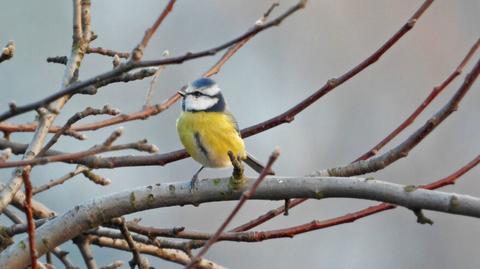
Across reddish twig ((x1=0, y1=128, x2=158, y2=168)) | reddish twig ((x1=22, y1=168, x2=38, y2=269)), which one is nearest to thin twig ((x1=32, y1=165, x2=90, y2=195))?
reddish twig ((x1=22, y1=168, x2=38, y2=269))

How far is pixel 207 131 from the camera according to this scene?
8.16ft

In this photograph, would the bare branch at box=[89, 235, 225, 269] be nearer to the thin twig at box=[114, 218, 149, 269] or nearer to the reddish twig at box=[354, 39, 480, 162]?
the thin twig at box=[114, 218, 149, 269]

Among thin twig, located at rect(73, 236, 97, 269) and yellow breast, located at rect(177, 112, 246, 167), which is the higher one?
yellow breast, located at rect(177, 112, 246, 167)

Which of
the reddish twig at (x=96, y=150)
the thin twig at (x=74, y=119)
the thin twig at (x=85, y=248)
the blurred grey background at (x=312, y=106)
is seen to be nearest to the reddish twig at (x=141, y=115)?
the thin twig at (x=74, y=119)

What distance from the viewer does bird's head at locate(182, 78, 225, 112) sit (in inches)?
99.1

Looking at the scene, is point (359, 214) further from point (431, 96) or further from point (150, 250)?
point (150, 250)

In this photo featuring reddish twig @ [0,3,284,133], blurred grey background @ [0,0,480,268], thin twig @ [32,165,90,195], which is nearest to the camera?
reddish twig @ [0,3,284,133]

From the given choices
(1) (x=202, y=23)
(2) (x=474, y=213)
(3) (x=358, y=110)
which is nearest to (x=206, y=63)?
(1) (x=202, y=23)

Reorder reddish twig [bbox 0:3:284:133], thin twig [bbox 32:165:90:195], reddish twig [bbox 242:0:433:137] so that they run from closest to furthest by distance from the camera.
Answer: reddish twig [bbox 0:3:284:133]
reddish twig [bbox 242:0:433:137]
thin twig [bbox 32:165:90:195]

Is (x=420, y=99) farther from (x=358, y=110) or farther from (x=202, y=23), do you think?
(x=202, y=23)

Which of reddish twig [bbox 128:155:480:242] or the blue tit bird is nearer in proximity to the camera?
reddish twig [bbox 128:155:480:242]

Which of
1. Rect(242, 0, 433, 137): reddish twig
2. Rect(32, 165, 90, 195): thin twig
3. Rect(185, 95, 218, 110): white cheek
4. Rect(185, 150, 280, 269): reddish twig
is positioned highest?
Rect(185, 95, 218, 110): white cheek

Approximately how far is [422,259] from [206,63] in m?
2.17

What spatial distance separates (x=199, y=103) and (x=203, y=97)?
2 cm
